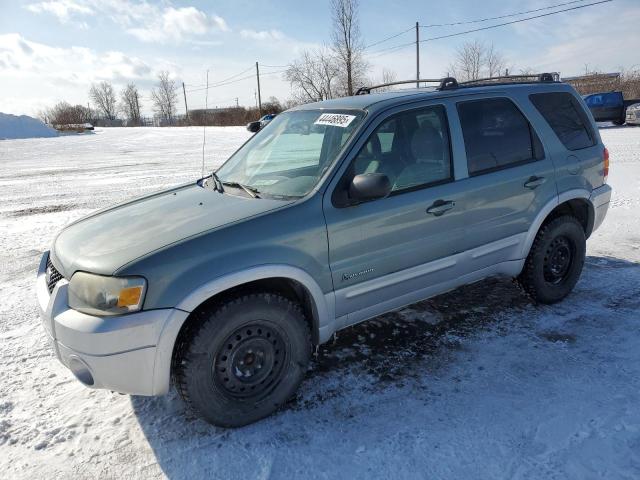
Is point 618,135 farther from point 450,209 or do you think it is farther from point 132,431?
point 132,431

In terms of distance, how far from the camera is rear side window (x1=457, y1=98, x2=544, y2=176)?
3.54m

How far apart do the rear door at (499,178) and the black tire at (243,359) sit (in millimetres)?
1496

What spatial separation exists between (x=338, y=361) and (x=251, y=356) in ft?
2.76

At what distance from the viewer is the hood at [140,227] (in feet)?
8.36

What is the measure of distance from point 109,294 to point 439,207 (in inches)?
83.8

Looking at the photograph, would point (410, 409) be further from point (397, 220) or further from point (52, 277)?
point (52, 277)

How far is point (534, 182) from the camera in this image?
3.79 metres

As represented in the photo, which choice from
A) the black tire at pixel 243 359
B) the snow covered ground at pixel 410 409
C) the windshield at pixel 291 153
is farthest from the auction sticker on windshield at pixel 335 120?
the snow covered ground at pixel 410 409

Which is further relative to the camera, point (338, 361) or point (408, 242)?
point (338, 361)

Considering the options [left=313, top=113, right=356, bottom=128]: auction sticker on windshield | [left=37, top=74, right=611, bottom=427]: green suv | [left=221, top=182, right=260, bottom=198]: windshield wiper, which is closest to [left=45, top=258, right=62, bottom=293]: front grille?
[left=37, top=74, right=611, bottom=427]: green suv

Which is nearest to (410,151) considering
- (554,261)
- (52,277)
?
(554,261)

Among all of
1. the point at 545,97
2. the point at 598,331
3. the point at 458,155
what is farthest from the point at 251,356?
the point at 545,97

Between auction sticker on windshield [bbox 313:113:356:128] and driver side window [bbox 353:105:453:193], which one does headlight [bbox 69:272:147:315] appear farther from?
auction sticker on windshield [bbox 313:113:356:128]

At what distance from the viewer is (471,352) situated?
3467 mm
